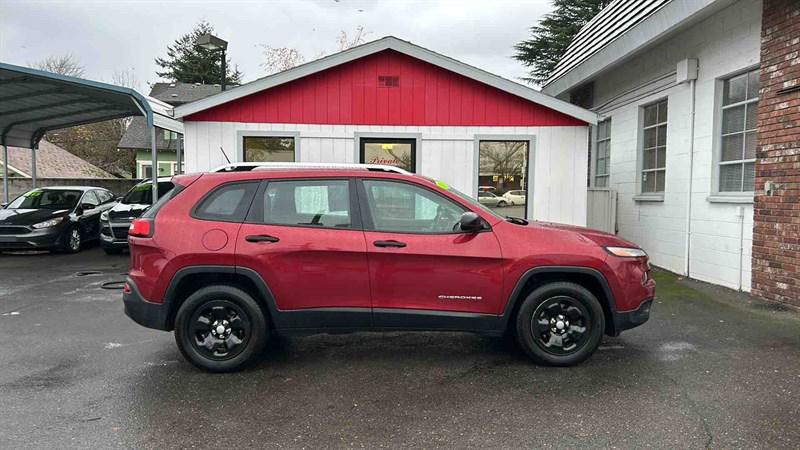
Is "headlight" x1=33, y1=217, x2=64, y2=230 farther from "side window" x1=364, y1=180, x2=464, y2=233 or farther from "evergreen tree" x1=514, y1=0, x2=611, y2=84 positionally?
"evergreen tree" x1=514, y1=0, x2=611, y2=84

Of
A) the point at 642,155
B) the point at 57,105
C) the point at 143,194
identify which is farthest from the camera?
the point at 57,105

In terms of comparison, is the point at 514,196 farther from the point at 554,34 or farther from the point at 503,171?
the point at 554,34

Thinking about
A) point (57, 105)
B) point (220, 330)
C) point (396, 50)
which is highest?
point (396, 50)

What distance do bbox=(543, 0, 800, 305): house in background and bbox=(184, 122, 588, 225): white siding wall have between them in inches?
61.4

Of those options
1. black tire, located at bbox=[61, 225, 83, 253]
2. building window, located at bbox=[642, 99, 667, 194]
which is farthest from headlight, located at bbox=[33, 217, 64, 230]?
building window, located at bbox=[642, 99, 667, 194]

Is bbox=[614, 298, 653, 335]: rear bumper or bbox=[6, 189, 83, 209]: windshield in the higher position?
bbox=[6, 189, 83, 209]: windshield

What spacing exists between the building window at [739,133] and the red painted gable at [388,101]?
7.25 feet

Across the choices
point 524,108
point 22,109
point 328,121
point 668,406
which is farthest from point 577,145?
point 22,109

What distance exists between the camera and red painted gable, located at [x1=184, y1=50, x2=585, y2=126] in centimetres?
919

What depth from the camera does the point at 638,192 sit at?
1055cm

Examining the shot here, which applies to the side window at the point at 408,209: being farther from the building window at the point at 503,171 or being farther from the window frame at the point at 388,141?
the building window at the point at 503,171

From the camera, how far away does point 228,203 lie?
449 cm

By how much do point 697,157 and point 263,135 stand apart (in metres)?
6.95

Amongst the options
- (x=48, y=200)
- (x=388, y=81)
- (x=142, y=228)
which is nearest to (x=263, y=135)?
(x=388, y=81)
